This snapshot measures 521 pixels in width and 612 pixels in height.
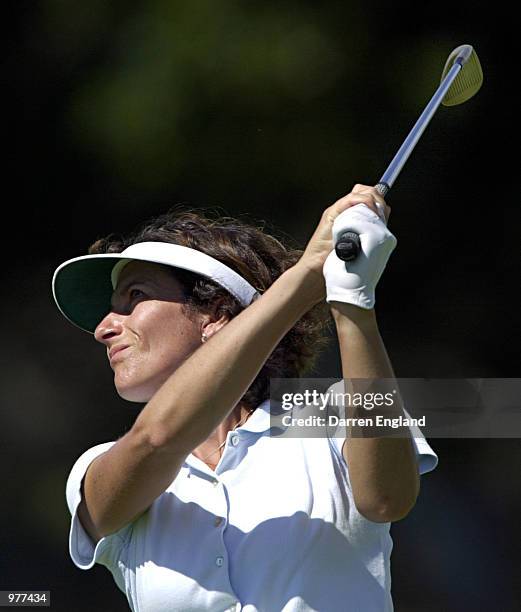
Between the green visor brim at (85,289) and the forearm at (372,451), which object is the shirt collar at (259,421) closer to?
the forearm at (372,451)

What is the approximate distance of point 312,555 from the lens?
142cm

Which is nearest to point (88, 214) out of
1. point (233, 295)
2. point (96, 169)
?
point (96, 169)

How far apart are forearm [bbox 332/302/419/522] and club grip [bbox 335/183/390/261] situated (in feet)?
0.17

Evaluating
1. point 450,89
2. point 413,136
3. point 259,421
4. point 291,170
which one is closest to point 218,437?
point 259,421

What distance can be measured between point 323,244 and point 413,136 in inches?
10.9

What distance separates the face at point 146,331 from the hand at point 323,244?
29 cm

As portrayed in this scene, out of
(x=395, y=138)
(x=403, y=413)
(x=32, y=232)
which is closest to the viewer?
(x=403, y=413)

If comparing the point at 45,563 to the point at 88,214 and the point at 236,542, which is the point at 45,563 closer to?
the point at 88,214

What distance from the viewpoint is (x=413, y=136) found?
63.6 inches

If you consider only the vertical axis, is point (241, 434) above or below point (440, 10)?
below

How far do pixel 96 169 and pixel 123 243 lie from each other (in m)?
1.28

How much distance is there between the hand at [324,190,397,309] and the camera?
4.44 ft

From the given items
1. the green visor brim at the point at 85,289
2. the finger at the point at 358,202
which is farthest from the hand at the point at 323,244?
the green visor brim at the point at 85,289

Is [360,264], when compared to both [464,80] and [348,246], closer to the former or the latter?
[348,246]
